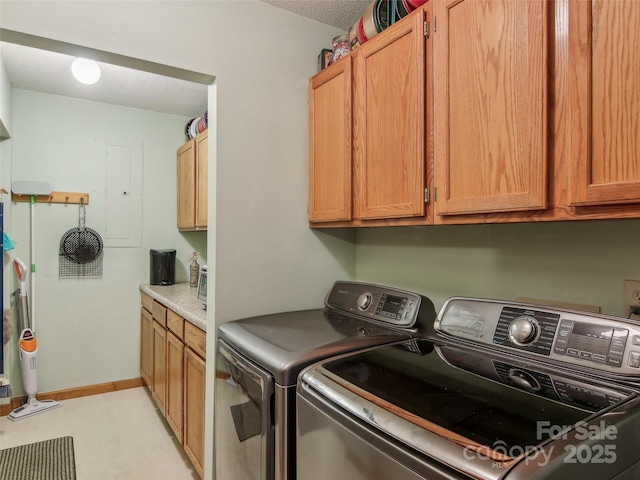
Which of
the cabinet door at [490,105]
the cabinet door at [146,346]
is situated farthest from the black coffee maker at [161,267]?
the cabinet door at [490,105]

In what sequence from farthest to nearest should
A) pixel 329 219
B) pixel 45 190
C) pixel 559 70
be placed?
pixel 45 190 < pixel 329 219 < pixel 559 70

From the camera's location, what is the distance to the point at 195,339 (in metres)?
1.97

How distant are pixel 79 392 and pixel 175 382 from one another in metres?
1.44

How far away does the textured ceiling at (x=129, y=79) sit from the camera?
5.91ft

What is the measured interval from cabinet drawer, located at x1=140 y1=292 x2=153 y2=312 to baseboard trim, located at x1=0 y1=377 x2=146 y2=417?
2.38ft

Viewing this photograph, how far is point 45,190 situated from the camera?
9.70 ft

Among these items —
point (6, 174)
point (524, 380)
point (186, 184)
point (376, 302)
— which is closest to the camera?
point (524, 380)

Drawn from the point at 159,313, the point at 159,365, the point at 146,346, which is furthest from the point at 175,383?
the point at 146,346

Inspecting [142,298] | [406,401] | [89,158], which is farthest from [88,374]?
[406,401]

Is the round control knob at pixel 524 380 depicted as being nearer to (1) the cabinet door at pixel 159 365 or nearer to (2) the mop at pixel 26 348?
(1) the cabinet door at pixel 159 365

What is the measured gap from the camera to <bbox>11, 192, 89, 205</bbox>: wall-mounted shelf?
292cm

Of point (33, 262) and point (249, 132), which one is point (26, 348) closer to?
point (33, 262)

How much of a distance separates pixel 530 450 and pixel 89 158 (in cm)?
363

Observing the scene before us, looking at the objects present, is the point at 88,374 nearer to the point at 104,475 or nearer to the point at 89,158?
the point at 104,475
